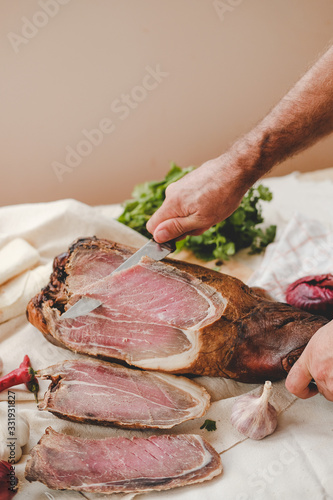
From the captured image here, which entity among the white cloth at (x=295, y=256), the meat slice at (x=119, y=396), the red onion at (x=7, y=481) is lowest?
the white cloth at (x=295, y=256)

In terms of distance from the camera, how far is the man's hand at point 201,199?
8.02 ft

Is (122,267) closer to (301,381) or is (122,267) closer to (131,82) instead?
(301,381)

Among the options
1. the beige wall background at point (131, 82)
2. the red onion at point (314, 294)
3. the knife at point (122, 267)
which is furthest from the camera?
the beige wall background at point (131, 82)

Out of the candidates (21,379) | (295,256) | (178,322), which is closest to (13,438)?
(21,379)

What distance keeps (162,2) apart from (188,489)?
3.59 meters

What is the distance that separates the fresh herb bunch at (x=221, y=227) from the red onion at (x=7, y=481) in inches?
69.7

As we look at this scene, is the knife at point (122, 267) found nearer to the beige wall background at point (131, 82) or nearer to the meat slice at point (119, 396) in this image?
the meat slice at point (119, 396)

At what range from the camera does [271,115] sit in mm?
2490

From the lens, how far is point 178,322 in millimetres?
2256

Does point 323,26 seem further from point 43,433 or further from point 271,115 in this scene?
point 43,433

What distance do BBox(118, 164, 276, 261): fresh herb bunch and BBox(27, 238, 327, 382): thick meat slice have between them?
825 mm

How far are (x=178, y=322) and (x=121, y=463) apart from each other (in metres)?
0.63

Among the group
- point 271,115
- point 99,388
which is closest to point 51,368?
point 99,388

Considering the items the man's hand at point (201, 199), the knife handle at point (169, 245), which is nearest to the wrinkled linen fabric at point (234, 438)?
the knife handle at point (169, 245)
